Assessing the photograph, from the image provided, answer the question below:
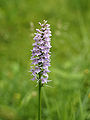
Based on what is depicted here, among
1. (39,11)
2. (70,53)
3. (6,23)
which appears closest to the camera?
(70,53)

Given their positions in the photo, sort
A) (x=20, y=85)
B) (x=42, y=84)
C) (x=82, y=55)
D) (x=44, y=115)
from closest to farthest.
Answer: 1. (x=42, y=84)
2. (x=44, y=115)
3. (x=20, y=85)
4. (x=82, y=55)

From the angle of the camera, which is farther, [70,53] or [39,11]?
[39,11]

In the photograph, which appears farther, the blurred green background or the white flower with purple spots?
the blurred green background

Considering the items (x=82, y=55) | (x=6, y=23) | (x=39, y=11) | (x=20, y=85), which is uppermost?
(x=39, y=11)

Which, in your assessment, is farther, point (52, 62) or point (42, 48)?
point (52, 62)

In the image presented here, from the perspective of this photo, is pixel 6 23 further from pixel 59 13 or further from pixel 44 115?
pixel 44 115

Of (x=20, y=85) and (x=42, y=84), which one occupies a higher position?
(x=20, y=85)

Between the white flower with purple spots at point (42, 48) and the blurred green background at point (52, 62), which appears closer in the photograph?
the white flower with purple spots at point (42, 48)

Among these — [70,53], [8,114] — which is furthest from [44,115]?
[70,53]
